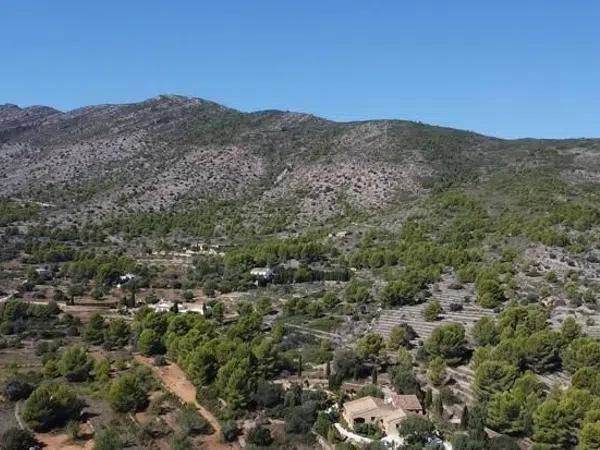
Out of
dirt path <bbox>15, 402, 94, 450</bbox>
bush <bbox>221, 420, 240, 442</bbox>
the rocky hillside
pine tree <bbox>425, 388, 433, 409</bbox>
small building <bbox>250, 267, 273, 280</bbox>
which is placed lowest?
dirt path <bbox>15, 402, 94, 450</bbox>

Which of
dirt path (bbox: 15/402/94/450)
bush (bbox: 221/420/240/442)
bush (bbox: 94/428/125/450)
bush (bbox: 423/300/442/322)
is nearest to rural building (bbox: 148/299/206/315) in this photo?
bush (bbox: 423/300/442/322)

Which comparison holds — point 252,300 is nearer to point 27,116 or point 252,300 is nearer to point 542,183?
point 542,183

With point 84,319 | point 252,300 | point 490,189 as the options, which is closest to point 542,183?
point 490,189

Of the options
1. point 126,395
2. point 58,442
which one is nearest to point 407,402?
point 126,395

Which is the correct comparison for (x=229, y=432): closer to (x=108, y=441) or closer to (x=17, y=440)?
(x=108, y=441)

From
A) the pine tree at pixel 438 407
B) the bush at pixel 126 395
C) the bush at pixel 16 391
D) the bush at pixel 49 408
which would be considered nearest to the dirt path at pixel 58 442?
the bush at pixel 49 408

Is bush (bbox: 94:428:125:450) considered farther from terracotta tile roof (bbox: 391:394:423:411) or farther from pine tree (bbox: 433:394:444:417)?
pine tree (bbox: 433:394:444:417)

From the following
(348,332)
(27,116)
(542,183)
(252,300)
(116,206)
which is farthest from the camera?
(27,116)
